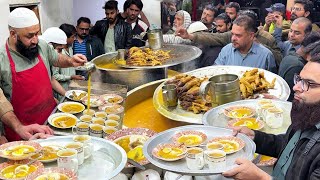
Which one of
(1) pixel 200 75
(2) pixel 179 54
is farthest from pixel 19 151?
(2) pixel 179 54

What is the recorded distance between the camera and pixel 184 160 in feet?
6.86

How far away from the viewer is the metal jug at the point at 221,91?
2.87 m

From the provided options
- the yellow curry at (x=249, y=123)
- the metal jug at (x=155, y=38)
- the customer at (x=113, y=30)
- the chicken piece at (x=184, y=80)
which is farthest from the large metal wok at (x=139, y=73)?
the yellow curry at (x=249, y=123)

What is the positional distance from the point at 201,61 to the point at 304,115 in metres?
3.20

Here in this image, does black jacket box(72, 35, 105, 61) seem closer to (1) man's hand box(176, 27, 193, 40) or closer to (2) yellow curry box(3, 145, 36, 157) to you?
(1) man's hand box(176, 27, 193, 40)

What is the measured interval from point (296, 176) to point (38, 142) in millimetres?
1461

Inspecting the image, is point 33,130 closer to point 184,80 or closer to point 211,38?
point 184,80

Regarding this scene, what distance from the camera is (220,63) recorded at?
4.24m

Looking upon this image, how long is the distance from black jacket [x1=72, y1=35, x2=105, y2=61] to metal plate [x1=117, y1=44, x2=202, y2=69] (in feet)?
3.33

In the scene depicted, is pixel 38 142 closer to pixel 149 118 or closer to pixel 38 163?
pixel 38 163

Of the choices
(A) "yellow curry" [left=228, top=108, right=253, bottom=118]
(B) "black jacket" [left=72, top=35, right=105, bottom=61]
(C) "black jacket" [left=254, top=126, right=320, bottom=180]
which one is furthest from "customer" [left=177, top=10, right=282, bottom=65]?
(C) "black jacket" [left=254, top=126, right=320, bottom=180]

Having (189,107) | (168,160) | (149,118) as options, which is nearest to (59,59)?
(149,118)

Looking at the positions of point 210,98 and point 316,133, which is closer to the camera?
point 316,133

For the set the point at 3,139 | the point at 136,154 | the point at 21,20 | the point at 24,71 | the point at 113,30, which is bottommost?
the point at 3,139
